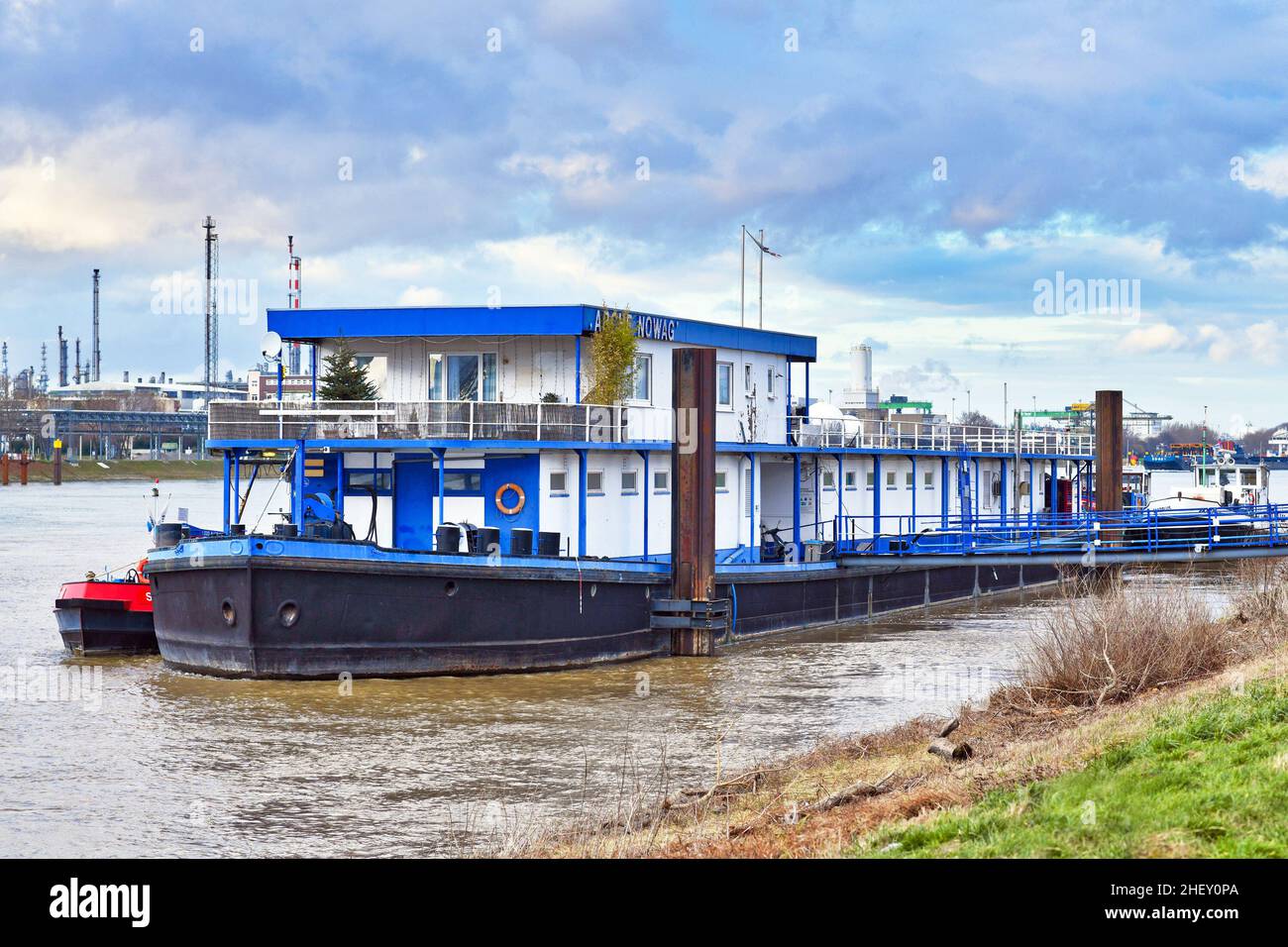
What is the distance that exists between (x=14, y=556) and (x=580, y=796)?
38.6 meters

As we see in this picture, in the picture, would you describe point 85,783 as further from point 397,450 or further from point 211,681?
point 397,450

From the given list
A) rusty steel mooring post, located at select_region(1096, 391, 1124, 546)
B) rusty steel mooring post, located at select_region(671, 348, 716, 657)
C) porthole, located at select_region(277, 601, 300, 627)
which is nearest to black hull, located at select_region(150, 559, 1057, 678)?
porthole, located at select_region(277, 601, 300, 627)

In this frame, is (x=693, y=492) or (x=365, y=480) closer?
(x=693, y=492)

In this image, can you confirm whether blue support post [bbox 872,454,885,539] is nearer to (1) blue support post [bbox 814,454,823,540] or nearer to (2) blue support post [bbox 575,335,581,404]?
(1) blue support post [bbox 814,454,823,540]

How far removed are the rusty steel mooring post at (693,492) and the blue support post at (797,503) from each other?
23.0ft

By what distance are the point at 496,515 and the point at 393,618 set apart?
406 centimetres

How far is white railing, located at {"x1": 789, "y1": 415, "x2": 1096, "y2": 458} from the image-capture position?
115 feet

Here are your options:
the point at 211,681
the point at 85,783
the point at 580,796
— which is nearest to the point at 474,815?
the point at 580,796

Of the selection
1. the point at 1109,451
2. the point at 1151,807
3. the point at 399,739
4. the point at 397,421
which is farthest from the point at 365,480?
the point at 1109,451

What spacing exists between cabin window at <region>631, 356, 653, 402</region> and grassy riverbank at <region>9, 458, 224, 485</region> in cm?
9445

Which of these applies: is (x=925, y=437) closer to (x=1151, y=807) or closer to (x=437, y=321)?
(x=437, y=321)

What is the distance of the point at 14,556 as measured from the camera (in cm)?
4872

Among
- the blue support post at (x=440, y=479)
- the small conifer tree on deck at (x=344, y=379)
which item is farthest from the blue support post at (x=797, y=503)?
the small conifer tree on deck at (x=344, y=379)

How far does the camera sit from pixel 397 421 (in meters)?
25.4
